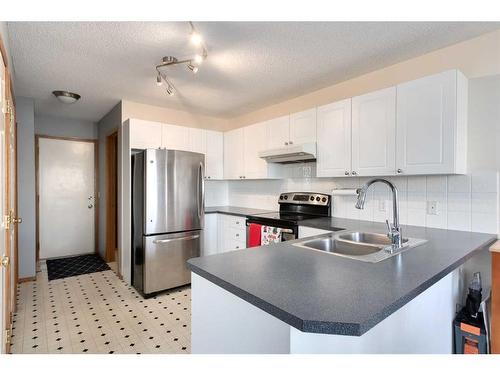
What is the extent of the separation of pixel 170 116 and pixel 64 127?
197 centimetres

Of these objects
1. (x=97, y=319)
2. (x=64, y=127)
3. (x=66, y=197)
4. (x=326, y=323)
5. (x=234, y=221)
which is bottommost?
(x=97, y=319)

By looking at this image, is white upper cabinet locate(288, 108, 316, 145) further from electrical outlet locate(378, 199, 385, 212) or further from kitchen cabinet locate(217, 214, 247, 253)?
kitchen cabinet locate(217, 214, 247, 253)

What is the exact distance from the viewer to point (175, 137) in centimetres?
360

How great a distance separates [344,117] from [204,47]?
1.38 metres

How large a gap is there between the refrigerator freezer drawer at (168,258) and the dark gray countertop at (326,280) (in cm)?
188

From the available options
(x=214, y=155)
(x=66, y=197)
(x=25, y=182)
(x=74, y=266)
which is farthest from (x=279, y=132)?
(x=66, y=197)

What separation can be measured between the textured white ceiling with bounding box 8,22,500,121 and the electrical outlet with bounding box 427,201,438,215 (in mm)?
1231

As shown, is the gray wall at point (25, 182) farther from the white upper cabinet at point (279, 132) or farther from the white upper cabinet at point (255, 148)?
the white upper cabinet at point (279, 132)

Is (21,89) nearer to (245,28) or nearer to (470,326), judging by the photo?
(245,28)

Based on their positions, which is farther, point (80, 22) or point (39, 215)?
point (39, 215)

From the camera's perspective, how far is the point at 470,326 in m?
1.55

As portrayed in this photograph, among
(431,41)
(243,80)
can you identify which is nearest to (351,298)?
(431,41)

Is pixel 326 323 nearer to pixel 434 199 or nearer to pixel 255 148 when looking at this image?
pixel 434 199

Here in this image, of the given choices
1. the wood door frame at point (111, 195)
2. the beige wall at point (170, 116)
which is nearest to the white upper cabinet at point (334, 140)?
the beige wall at point (170, 116)
